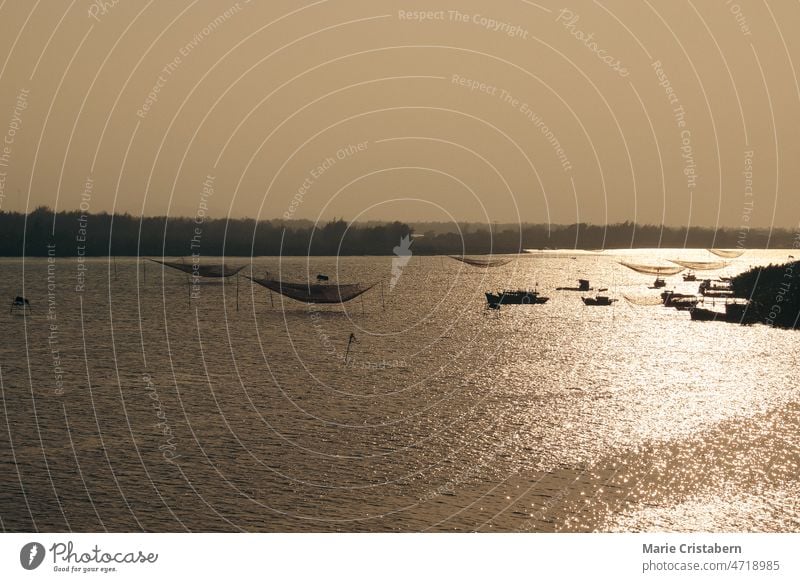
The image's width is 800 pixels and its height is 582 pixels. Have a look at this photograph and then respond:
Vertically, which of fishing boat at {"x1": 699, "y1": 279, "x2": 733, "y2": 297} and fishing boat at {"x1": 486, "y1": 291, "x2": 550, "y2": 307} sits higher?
fishing boat at {"x1": 699, "y1": 279, "x2": 733, "y2": 297}

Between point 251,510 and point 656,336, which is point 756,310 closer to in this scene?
point 656,336

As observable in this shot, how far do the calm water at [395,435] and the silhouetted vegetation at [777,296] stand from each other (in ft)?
29.1

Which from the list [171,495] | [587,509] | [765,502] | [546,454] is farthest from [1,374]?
[765,502]

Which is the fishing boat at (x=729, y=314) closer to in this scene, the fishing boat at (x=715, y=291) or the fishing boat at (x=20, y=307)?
the fishing boat at (x=715, y=291)

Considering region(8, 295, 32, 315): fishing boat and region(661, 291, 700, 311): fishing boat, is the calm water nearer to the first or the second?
region(8, 295, 32, 315): fishing boat

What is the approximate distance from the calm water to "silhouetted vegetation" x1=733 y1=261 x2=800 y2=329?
8.86 meters

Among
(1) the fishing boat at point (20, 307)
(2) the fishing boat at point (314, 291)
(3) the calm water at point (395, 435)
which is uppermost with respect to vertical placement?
(2) the fishing boat at point (314, 291)

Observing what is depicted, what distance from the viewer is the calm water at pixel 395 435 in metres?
33.6

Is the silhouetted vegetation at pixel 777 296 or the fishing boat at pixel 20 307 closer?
the silhouetted vegetation at pixel 777 296

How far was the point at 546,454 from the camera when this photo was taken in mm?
42781

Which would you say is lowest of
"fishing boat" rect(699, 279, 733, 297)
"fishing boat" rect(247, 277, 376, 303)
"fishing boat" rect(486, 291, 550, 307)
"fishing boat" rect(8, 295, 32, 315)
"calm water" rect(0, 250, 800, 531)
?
"fishing boat" rect(8, 295, 32, 315)

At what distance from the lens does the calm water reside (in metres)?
33.6

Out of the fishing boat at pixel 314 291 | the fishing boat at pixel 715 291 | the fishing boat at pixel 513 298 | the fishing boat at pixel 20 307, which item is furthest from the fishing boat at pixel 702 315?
the fishing boat at pixel 20 307

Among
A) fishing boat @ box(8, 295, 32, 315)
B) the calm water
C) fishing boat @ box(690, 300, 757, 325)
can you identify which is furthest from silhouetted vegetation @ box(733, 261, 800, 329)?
fishing boat @ box(8, 295, 32, 315)
